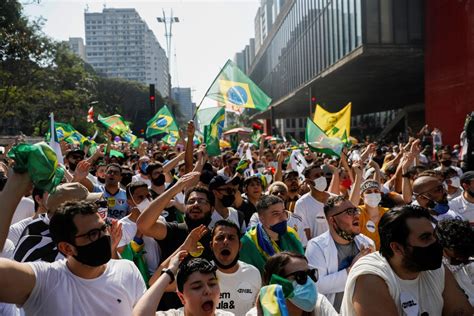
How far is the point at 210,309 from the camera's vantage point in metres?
2.79

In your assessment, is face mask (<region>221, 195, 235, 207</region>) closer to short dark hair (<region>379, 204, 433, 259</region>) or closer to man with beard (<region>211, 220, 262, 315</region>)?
man with beard (<region>211, 220, 262, 315</region>)

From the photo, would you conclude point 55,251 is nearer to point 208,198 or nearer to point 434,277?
point 208,198

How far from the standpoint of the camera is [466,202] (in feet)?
19.0

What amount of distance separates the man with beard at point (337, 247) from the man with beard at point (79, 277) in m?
1.52

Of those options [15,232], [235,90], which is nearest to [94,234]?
[15,232]

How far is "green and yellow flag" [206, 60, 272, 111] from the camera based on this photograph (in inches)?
400

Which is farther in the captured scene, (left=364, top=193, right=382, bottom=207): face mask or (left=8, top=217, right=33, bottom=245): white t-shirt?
(left=364, top=193, right=382, bottom=207): face mask

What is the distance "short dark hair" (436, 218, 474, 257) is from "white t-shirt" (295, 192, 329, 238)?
245 centimetres

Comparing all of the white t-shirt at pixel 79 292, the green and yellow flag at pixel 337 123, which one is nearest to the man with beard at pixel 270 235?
the white t-shirt at pixel 79 292

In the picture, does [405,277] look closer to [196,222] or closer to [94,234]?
[94,234]

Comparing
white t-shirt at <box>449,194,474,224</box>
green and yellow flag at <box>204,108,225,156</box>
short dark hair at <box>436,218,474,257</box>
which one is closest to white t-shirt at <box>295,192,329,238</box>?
white t-shirt at <box>449,194,474,224</box>

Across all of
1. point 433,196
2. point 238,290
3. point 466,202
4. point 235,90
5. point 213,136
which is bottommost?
point 238,290

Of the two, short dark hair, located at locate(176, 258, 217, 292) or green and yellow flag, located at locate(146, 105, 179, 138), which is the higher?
green and yellow flag, located at locate(146, 105, 179, 138)

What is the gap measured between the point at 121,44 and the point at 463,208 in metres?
189
